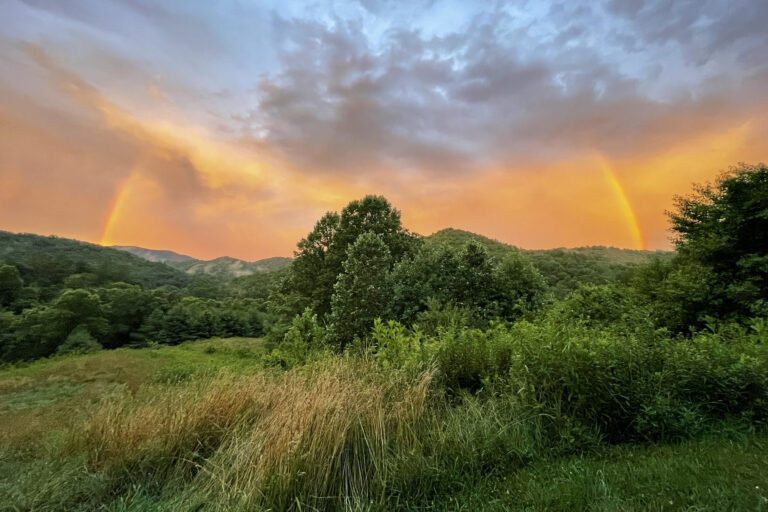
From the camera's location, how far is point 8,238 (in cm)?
8000

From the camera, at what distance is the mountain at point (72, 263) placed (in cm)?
6341

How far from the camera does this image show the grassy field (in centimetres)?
290

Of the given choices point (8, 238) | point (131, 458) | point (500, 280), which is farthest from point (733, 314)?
point (8, 238)

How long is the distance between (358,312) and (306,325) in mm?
2801

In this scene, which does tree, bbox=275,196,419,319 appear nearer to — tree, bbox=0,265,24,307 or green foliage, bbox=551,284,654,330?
green foliage, bbox=551,284,654,330

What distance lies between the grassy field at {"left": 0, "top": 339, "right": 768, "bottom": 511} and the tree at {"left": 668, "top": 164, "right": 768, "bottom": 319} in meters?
8.29

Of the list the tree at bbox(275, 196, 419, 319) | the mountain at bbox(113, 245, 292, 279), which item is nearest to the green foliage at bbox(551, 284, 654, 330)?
the tree at bbox(275, 196, 419, 319)

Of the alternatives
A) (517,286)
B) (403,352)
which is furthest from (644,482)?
(517,286)

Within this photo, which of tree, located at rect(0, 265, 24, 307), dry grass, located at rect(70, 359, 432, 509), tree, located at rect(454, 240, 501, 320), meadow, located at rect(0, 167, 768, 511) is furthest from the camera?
tree, located at rect(0, 265, 24, 307)

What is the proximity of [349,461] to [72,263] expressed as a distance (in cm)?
9535

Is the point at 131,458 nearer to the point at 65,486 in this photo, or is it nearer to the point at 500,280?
the point at 65,486

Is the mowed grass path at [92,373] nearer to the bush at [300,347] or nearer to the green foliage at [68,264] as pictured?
the bush at [300,347]

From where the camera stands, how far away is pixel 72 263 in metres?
70.0

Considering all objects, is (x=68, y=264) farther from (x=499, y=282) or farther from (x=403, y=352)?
(x=403, y=352)
